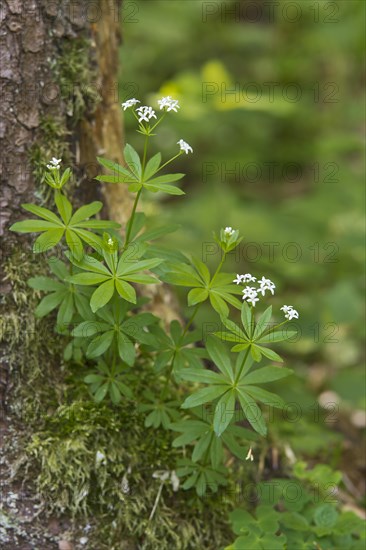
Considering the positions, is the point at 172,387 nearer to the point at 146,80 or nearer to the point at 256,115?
the point at 256,115

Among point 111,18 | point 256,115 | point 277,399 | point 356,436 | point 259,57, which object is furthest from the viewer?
point 259,57

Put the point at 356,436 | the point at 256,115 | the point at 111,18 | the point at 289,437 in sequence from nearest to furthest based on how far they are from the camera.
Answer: the point at 111,18 → the point at 289,437 → the point at 356,436 → the point at 256,115

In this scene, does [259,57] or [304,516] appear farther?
[259,57]

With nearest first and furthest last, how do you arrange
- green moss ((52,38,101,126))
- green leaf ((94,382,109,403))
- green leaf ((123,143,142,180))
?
green leaf ((123,143,142,180)) < green leaf ((94,382,109,403)) < green moss ((52,38,101,126))

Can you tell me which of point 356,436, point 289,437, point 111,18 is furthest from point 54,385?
point 356,436

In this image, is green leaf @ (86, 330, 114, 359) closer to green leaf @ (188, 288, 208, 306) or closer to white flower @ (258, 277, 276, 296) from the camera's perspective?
green leaf @ (188, 288, 208, 306)

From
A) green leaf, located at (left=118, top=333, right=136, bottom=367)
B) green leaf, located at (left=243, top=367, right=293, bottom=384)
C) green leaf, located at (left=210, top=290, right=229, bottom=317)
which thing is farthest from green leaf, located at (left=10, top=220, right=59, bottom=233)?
green leaf, located at (left=243, top=367, right=293, bottom=384)

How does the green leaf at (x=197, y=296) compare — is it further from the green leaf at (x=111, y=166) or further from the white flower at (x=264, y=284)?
the green leaf at (x=111, y=166)
